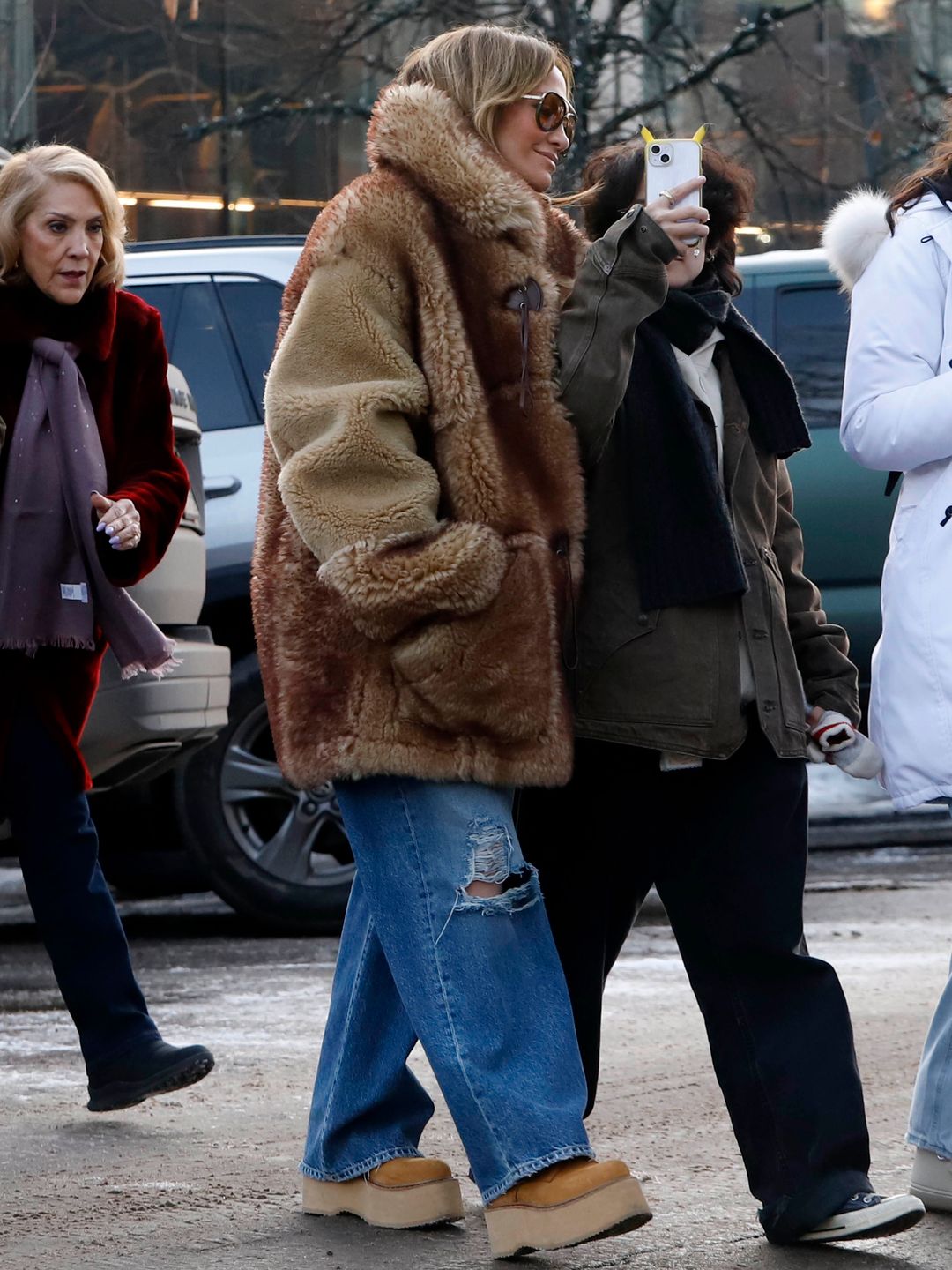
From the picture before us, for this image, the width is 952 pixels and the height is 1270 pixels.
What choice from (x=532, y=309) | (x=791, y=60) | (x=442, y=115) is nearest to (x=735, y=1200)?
(x=532, y=309)

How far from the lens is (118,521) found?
407 centimetres

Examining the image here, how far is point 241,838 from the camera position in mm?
6254

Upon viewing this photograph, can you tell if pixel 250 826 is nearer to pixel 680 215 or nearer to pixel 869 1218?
pixel 869 1218

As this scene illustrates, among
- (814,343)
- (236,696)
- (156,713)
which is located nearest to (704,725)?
(156,713)

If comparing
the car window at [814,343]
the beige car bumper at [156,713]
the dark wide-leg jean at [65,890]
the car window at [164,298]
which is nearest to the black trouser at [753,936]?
the dark wide-leg jean at [65,890]

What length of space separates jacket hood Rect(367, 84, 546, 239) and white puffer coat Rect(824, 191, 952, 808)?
0.66 m

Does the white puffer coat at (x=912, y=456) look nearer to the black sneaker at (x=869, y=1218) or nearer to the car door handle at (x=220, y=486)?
the black sneaker at (x=869, y=1218)

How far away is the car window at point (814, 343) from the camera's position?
775 cm

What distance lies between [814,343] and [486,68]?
4.88 m

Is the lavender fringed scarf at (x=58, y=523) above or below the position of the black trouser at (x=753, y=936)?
above

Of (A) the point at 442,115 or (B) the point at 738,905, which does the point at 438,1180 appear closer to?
(B) the point at 738,905

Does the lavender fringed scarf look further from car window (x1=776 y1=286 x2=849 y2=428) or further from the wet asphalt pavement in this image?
car window (x1=776 y1=286 x2=849 y2=428)

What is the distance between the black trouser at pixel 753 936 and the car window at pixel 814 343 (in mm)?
4717

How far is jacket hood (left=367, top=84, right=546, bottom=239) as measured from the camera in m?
3.03
